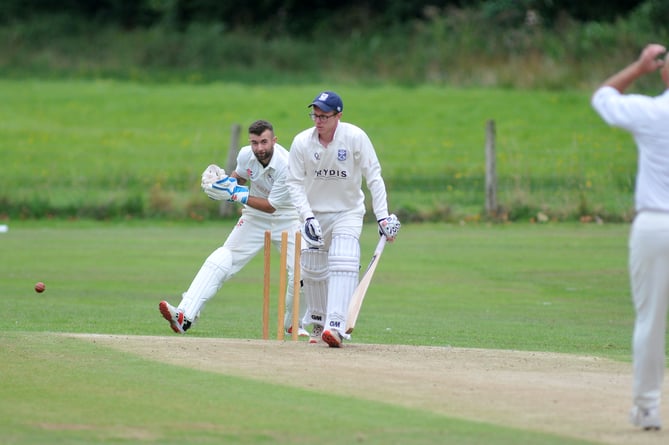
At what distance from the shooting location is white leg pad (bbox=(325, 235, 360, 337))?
337 inches

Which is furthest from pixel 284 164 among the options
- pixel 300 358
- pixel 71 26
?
pixel 71 26

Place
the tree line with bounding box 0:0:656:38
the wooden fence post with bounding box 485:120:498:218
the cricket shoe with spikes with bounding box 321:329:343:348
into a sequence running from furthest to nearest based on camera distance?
the tree line with bounding box 0:0:656:38, the wooden fence post with bounding box 485:120:498:218, the cricket shoe with spikes with bounding box 321:329:343:348

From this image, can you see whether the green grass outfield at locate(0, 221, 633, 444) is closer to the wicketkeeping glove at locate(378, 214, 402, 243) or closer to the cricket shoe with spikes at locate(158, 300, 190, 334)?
the cricket shoe with spikes at locate(158, 300, 190, 334)

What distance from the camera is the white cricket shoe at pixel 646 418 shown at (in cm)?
579

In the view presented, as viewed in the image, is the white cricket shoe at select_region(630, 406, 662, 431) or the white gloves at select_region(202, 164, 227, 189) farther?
the white gloves at select_region(202, 164, 227, 189)

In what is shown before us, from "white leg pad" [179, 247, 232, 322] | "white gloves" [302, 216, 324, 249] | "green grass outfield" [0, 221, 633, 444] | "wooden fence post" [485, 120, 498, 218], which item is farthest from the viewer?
"wooden fence post" [485, 120, 498, 218]

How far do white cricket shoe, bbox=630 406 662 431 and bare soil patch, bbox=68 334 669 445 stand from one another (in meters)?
0.05

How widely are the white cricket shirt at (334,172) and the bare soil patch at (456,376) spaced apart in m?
1.04

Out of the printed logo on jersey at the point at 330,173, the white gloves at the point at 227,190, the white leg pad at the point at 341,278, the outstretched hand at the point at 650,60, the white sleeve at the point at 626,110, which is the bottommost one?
the white leg pad at the point at 341,278

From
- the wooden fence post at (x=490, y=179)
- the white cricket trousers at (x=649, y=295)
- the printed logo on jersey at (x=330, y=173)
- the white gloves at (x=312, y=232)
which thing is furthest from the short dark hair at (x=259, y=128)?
the wooden fence post at (x=490, y=179)

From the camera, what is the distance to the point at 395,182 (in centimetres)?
2198

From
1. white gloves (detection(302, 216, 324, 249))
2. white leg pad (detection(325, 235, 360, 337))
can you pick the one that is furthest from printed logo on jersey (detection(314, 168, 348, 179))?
white leg pad (detection(325, 235, 360, 337))

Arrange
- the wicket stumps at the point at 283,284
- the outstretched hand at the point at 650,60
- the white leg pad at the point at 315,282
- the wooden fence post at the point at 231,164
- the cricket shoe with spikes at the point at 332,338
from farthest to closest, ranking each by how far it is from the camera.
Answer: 1. the wooden fence post at the point at 231,164
2. the white leg pad at the point at 315,282
3. the wicket stumps at the point at 283,284
4. the cricket shoe with spikes at the point at 332,338
5. the outstretched hand at the point at 650,60

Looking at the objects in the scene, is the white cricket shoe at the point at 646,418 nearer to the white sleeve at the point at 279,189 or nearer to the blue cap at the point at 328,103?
the blue cap at the point at 328,103
